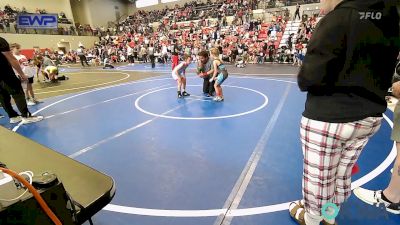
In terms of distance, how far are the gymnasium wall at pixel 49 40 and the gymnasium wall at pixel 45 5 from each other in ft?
12.6

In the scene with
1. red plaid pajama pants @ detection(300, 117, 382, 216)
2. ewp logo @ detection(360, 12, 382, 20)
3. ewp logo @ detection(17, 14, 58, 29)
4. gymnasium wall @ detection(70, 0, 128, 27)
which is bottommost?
red plaid pajama pants @ detection(300, 117, 382, 216)

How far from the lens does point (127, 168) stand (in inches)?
135

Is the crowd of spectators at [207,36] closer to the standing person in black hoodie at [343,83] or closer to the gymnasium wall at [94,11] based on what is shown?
the gymnasium wall at [94,11]

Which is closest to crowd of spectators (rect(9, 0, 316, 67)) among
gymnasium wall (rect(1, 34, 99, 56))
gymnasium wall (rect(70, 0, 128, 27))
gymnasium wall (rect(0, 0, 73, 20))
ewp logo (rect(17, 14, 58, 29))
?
gymnasium wall (rect(1, 34, 99, 56))

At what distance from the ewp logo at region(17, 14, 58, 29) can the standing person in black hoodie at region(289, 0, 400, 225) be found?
3311cm

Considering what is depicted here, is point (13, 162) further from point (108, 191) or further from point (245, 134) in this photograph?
point (245, 134)

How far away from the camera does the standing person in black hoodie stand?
55.6 inches

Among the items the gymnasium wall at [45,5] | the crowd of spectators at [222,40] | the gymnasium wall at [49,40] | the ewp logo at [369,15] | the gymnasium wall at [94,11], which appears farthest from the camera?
the gymnasium wall at [94,11]

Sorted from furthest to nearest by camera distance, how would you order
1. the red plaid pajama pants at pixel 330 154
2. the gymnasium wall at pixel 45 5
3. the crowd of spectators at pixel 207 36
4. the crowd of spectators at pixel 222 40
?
the gymnasium wall at pixel 45 5 < the crowd of spectators at pixel 207 36 < the crowd of spectators at pixel 222 40 < the red plaid pajama pants at pixel 330 154

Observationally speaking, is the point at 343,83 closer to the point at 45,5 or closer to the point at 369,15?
the point at 369,15

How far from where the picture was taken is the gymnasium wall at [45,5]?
1133 inches

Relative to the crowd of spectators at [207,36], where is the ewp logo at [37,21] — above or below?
above

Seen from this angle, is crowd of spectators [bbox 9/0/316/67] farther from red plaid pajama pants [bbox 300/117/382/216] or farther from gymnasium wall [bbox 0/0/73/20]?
red plaid pajama pants [bbox 300/117/382/216]

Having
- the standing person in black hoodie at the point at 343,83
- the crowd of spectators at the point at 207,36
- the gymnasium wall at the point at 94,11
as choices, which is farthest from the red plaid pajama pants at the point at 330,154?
the gymnasium wall at the point at 94,11
